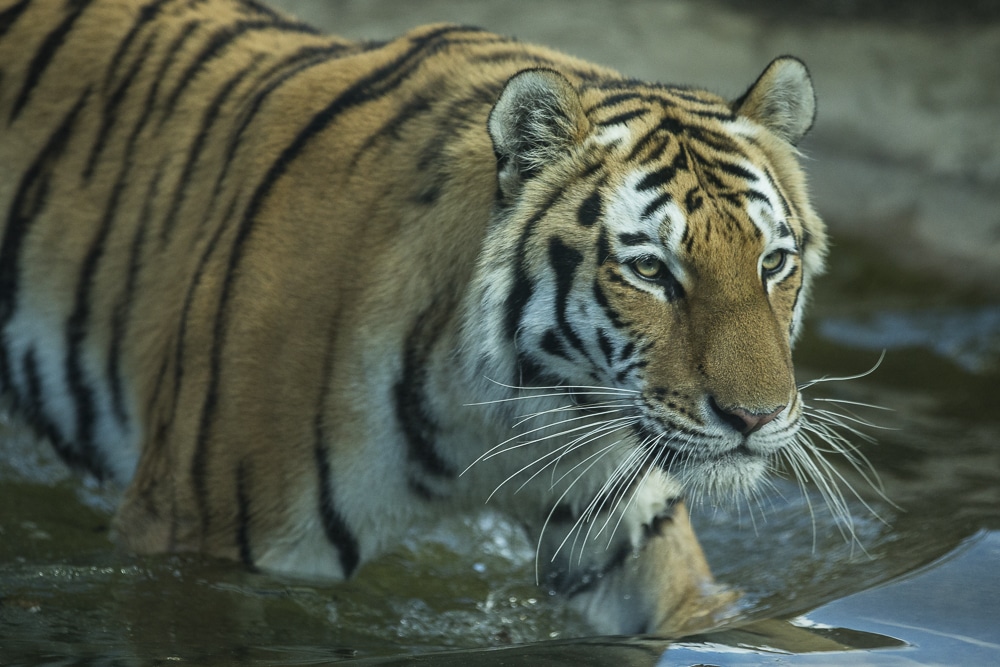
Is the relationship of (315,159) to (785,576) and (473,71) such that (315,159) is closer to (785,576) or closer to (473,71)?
(473,71)

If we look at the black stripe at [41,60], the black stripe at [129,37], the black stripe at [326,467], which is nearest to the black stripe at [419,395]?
the black stripe at [326,467]

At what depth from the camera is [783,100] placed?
249 centimetres

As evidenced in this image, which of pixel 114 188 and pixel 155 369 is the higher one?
pixel 114 188

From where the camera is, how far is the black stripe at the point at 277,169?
2.55m

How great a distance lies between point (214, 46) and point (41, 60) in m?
0.41

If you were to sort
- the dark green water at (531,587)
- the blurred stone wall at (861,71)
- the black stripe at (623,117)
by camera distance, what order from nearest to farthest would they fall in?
1. the dark green water at (531,587)
2. the black stripe at (623,117)
3. the blurred stone wall at (861,71)

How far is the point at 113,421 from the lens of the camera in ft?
9.71

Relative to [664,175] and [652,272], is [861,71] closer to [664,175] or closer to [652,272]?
[664,175]

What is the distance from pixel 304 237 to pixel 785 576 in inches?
50.8

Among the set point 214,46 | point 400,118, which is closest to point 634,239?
point 400,118

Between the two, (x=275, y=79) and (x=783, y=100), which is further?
(x=275, y=79)

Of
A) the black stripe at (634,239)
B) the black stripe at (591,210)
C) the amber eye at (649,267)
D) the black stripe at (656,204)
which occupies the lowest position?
the amber eye at (649,267)

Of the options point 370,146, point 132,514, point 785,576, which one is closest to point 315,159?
point 370,146

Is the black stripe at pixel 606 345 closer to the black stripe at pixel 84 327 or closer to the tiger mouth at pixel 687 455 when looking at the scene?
the tiger mouth at pixel 687 455
